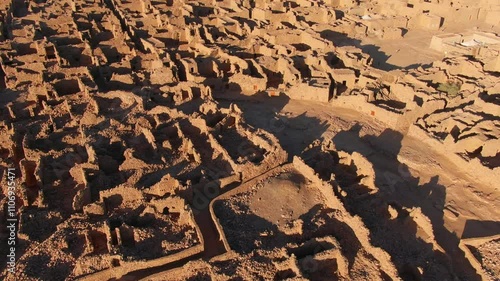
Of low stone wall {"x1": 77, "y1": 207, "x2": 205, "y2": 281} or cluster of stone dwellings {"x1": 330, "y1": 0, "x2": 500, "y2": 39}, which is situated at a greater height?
cluster of stone dwellings {"x1": 330, "y1": 0, "x2": 500, "y2": 39}

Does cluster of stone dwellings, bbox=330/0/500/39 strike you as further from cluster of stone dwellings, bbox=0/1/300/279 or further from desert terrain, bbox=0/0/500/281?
cluster of stone dwellings, bbox=0/1/300/279

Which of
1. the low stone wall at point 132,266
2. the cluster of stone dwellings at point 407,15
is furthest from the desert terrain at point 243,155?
the cluster of stone dwellings at point 407,15

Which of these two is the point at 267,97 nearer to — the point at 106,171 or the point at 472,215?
the point at 106,171

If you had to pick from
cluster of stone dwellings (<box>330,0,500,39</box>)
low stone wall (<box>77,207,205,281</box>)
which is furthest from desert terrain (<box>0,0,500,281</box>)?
cluster of stone dwellings (<box>330,0,500,39</box>)

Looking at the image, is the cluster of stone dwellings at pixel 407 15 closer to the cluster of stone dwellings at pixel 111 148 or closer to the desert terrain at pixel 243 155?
the desert terrain at pixel 243 155

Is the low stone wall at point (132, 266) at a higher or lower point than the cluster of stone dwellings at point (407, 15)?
lower

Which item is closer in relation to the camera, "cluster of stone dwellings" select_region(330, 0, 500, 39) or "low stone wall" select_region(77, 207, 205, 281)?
"low stone wall" select_region(77, 207, 205, 281)

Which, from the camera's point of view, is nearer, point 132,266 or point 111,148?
point 132,266

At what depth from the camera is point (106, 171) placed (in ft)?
72.9

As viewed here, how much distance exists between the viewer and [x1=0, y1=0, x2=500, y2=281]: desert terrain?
693 inches

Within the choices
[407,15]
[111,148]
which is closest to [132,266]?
[111,148]

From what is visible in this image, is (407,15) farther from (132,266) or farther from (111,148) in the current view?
(132,266)

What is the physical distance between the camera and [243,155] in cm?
2295

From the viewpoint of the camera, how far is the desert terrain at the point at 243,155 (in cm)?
1759
